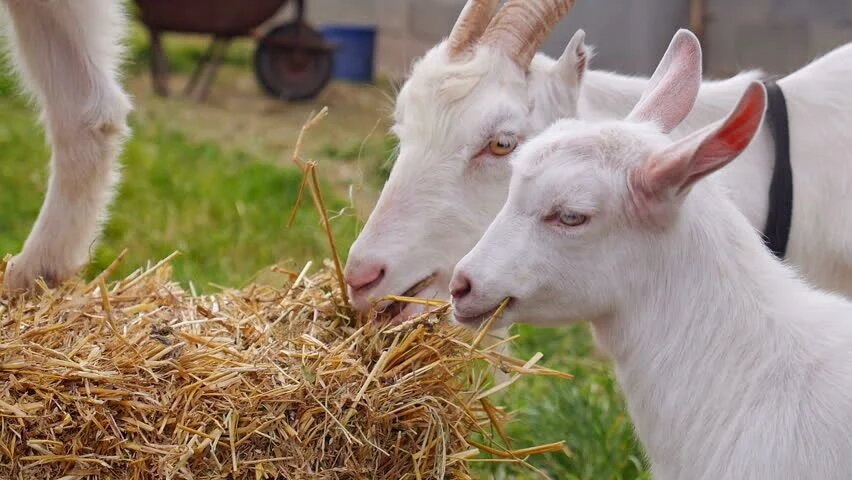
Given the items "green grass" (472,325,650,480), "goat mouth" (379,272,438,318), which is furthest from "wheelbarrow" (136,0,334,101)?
"goat mouth" (379,272,438,318)

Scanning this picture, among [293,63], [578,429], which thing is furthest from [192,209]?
[293,63]

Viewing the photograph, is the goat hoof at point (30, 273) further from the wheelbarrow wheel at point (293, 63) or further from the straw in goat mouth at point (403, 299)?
the wheelbarrow wheel at point (293, 63)

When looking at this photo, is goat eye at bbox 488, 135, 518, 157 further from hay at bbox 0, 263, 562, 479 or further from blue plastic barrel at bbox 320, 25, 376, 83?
blue plastic barrel at bbox 320, 25, 376, 83

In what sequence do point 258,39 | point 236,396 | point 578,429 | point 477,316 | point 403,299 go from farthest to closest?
point 258,39, point 578,429, point 403,299, point 236,396, point 477,316

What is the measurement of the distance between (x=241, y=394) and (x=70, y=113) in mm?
1319

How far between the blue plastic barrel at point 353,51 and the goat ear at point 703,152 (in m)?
8.84

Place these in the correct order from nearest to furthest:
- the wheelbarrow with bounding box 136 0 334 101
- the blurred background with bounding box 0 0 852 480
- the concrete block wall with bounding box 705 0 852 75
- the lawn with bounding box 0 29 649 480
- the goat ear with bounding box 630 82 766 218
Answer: the goat ear with bounding box 630 82 766 218, the lawn with bounding box 0 29 649 480, the blurred background with bounding box 0 0 852 480, the concrete block wall with bounding box 705 0 852 75, the wheelbarrow with bounding box 136 0 334 101

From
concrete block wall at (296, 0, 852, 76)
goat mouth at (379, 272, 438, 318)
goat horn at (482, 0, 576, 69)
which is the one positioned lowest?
concrete block wall at (296, 0, 852, 76)

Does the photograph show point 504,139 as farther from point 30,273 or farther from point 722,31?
point 722,31

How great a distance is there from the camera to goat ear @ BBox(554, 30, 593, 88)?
3.50m

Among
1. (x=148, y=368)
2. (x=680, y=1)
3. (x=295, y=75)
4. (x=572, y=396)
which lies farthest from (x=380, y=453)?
(x=295, y=75)

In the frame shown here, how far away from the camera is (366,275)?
3.23 m

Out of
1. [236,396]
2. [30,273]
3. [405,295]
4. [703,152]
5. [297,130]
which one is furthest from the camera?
[297,130]

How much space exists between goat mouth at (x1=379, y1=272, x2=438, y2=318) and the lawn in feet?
0.92
